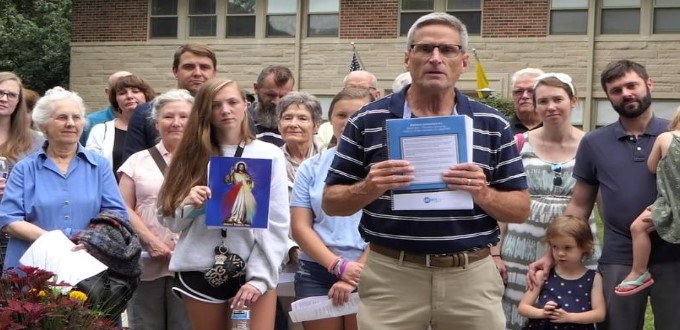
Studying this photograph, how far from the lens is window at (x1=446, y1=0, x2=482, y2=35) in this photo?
71.3 ft

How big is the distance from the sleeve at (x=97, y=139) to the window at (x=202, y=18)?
16.9 m

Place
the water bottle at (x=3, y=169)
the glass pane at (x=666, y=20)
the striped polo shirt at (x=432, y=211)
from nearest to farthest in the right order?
1. the striped polo shirt at (x=432, y=211)
2. the water bottle at (x=3, y=169)
3. the glass pane at (x=666, y=20)

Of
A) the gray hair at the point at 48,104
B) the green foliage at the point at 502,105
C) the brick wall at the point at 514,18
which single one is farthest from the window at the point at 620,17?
the gray hair at the point at 48,104

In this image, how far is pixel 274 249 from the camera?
5.45 meters

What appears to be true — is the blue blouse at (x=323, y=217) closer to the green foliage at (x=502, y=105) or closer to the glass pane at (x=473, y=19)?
the green foliage at (x=502, y=105)

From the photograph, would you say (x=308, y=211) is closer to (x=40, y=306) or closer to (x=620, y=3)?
(x=40, y=306)

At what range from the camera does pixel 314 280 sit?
580 cm

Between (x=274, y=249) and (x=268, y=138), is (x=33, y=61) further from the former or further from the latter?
(x=274, y=249)

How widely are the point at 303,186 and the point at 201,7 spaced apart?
63.5 ft

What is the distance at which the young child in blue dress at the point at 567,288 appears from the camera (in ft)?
18.6

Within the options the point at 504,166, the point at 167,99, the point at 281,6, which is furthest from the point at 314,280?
the point at 281,6

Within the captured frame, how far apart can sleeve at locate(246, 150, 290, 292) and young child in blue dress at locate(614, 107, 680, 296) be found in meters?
2.05

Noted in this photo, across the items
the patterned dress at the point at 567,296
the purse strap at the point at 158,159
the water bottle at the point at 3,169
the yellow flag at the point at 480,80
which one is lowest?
the patterned dress at the point at 567,296

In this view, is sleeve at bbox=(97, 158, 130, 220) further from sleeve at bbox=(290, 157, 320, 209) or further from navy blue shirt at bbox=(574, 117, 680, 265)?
navy blue shirt at bbox=(574, 117, 680, 265)
